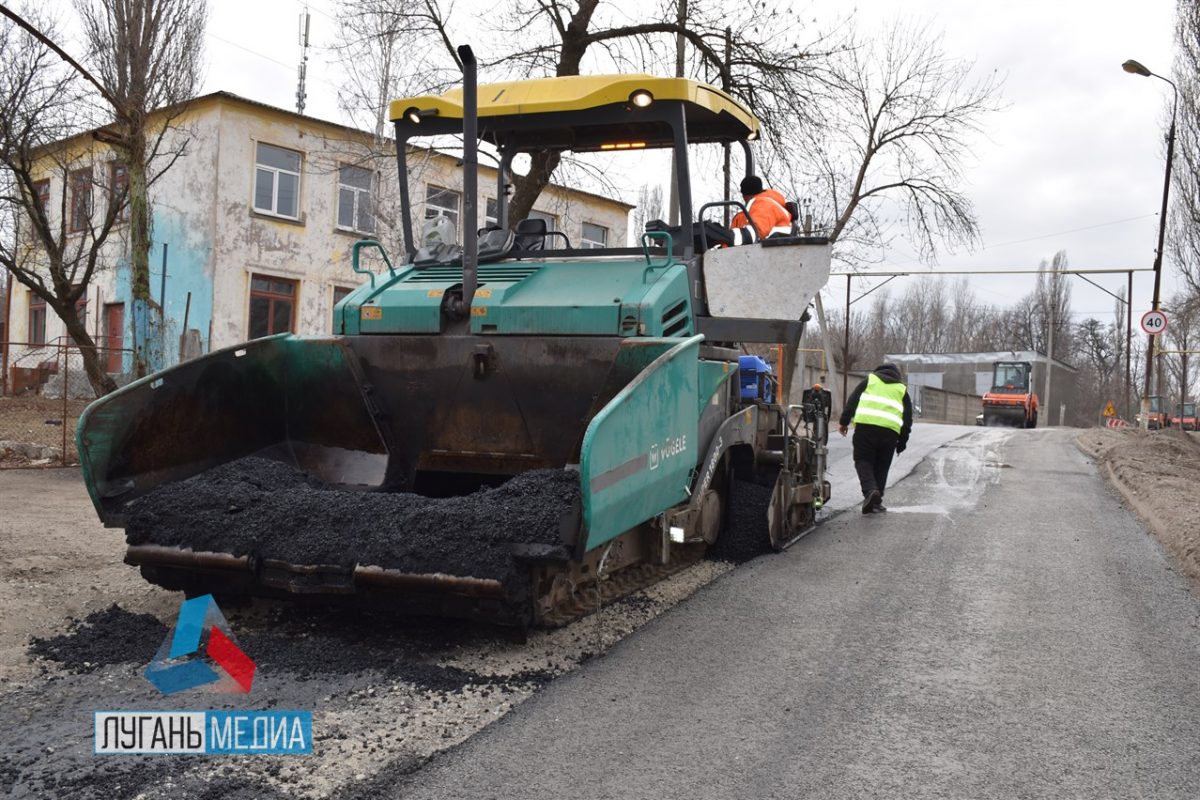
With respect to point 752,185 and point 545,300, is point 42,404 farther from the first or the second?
point 545,300

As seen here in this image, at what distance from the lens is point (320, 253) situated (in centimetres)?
2088

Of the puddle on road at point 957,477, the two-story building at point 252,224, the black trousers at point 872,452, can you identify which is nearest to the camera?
the black trousers at point 872,452

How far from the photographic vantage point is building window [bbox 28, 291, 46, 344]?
81.2 ft

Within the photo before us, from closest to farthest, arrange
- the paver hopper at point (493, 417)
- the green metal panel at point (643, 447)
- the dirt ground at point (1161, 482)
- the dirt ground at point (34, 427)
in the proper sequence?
1. the green metal panel at point (643, 447)
2. the paver hopper at point (493, 417)
3. the dirt ground at point (1161, 482)
4. the dirt ground at point (34, 427)

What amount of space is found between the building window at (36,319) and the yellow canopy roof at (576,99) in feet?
74.5

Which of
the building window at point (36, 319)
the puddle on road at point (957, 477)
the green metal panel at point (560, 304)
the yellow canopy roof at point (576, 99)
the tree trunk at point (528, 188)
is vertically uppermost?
the tree trunk at point (528, 188)

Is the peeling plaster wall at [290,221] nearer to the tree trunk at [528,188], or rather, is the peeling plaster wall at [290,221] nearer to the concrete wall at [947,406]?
the tree trunk at [528,188]

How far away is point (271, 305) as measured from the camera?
2044cm

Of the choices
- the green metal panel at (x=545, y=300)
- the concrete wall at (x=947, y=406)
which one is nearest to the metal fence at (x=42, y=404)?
the green metal panel at (x=545, y=300)

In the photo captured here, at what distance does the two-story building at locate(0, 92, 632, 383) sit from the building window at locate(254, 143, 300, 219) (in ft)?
0.07

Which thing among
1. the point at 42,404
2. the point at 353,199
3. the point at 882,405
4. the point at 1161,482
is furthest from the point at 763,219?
the point at 353,199

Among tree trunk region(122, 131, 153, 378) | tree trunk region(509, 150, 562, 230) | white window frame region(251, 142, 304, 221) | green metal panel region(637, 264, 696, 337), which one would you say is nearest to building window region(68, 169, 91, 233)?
tree trunk region(122, 131, 153, 378)

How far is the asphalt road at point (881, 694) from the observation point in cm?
308

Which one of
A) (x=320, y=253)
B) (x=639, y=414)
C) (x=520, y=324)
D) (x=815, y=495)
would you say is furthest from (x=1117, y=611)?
(x=320, y=253)
